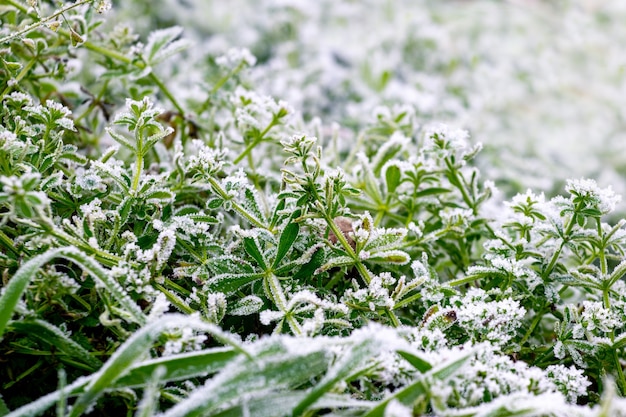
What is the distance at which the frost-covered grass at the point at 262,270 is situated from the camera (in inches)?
17.4

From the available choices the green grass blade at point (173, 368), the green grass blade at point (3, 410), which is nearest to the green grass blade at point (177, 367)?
the green grass blade at point (173, 368)

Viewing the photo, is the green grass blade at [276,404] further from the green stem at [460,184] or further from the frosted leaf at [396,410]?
the green stem at [460,184]

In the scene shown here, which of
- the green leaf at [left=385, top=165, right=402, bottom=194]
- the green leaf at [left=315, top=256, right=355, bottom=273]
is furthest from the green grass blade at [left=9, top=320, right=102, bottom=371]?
the green leaf at [left=385, top=165, right=402, bottom=194]

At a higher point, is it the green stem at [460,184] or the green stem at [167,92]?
the green stem at [167,92]

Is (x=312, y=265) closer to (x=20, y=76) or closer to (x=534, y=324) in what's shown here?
(x=534, y=324)

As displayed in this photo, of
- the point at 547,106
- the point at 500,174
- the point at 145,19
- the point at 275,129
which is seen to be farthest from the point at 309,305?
the point at 547,106

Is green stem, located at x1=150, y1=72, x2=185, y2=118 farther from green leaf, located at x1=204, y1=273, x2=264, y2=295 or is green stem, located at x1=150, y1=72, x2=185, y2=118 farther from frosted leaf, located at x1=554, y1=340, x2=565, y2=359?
frosted leaf, located at x1=554, y1=340, x2=565, y2=359

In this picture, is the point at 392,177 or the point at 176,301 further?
the point at 392,177

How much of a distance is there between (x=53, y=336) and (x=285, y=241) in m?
0.22

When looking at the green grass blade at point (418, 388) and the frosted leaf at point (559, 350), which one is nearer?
the green grass blade at point (418, 388)

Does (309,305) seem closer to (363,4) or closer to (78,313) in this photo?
(78,313)

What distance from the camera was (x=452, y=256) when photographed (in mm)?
730

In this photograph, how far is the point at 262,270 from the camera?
58cm

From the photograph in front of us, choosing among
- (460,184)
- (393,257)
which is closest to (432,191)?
(460,184)
